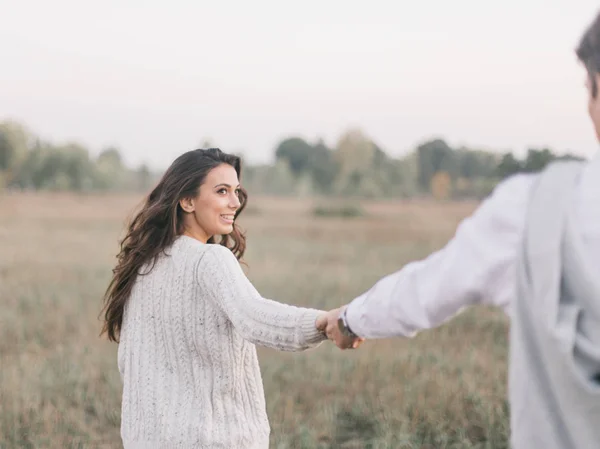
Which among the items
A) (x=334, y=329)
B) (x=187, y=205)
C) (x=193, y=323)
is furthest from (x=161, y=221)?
(x=334, y=329)

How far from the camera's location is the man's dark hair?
1692mm

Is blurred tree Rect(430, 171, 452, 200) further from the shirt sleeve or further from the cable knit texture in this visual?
the shirt sleeve

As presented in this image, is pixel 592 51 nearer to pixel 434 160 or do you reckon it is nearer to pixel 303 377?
pixel 303 377

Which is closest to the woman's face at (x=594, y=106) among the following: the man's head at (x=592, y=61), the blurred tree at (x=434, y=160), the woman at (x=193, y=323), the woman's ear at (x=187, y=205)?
the man's head at (x=592, y=61)

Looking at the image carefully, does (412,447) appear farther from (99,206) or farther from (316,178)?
(316,178)

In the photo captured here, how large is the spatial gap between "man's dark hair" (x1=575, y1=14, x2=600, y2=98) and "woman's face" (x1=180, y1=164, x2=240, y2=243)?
1.40 metres

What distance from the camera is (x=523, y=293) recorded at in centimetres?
166

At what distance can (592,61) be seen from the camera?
1.71 m

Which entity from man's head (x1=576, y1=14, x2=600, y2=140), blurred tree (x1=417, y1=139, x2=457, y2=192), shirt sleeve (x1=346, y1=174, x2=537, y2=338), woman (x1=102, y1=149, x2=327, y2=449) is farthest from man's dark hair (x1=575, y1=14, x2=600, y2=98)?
blurred tree (x1=417, y1=139, x2=457, y2=192)

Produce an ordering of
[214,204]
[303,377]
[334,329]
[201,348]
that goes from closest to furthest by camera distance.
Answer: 1. [334,329]
2. [201,348]
3. [214,204]
4. [303,377]

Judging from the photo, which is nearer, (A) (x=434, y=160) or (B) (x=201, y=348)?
(B) (x=201, y=348)

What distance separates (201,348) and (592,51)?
4.98ft

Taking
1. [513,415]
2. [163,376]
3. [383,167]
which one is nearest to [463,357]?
[163,376]

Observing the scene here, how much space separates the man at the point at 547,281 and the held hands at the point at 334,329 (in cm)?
64
